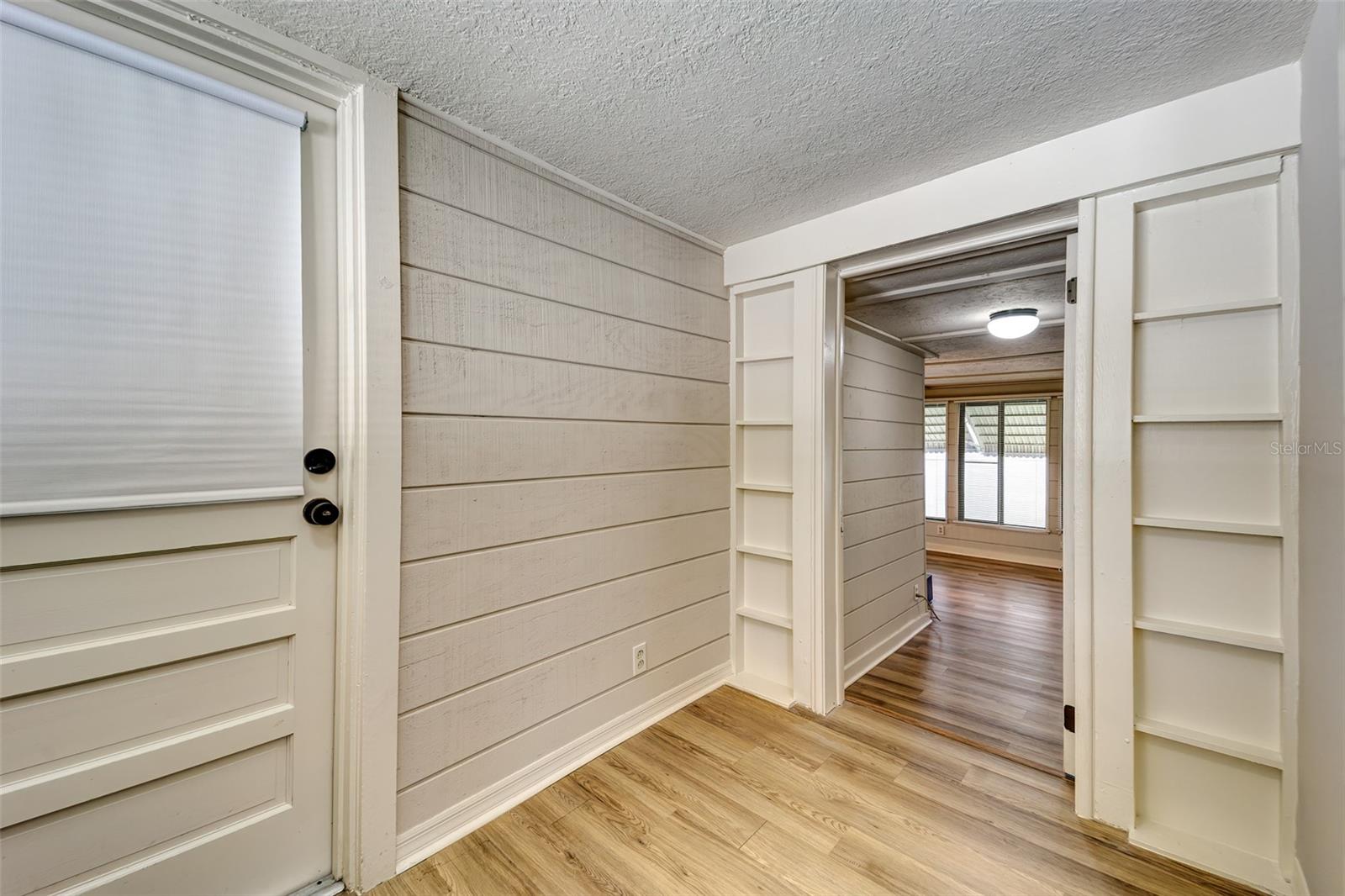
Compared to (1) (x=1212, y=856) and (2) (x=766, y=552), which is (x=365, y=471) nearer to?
(2) (x=766, y=552)

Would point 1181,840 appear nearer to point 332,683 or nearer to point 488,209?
point 332,683

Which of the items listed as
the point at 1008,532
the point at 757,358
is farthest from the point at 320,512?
the point at 1008,532

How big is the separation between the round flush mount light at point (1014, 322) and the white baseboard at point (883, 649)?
80.6 inches

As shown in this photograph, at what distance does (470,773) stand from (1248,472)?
2.53 m

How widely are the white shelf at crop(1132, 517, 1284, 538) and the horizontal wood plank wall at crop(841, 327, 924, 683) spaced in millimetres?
1214

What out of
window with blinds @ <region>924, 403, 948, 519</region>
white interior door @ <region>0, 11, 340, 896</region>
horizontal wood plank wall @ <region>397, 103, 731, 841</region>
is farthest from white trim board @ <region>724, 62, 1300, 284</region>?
window with blinds @ <region>924, 403, 948, 519</region>

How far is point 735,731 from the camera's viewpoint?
222 cm

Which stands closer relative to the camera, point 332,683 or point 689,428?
point 332,683

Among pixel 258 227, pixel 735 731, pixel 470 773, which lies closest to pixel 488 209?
pixel 258 227

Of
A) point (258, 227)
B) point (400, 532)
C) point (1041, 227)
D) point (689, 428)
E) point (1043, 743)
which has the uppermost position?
point (1041, 227)

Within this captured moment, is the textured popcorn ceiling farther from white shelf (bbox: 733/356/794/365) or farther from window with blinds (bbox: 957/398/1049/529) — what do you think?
window with blinds (bbox: 957/398/1049/529)

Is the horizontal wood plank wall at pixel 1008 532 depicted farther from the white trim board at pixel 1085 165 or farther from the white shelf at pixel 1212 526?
the white trim board at pixel 1085 165

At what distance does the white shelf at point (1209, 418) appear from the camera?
143cm

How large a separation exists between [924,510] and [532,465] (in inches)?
125
